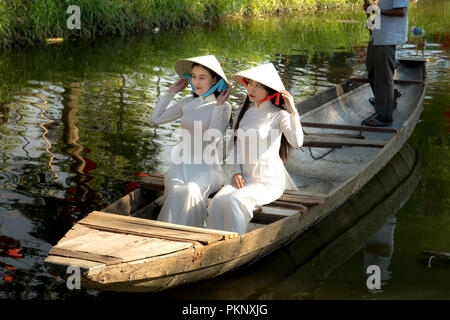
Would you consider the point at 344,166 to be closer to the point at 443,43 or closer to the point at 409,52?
the point at 409,52

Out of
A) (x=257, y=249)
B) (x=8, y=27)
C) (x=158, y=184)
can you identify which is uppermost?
(x=8, y=27)

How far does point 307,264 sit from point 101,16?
11146 mm

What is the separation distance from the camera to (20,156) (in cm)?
684

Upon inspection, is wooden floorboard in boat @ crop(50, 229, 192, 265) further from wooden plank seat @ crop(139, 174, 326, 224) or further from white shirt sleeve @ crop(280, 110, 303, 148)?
white shirt sleeve @ crop(280, 110, 303, 148)

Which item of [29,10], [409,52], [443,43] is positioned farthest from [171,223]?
[443,43]

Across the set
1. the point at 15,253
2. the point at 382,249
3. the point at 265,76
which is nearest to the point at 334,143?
the point at 382,249

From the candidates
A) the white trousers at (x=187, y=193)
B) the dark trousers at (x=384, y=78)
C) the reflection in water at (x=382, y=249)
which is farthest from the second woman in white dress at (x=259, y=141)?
the dark trousers at (x=384, y=78)

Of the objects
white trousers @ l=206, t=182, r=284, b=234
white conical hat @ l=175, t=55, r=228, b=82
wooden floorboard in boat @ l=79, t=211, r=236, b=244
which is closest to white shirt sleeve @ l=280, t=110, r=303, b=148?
white trousers @ l=206, t=182, r=284, b=234

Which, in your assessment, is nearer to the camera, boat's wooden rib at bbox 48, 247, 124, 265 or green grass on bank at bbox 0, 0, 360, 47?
boat's wooden rib at bbox 48, 247, 124, 265

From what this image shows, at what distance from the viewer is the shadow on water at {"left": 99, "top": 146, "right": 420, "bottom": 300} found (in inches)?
174

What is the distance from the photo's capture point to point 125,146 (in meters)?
7.36

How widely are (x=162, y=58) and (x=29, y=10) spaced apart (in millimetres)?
2805

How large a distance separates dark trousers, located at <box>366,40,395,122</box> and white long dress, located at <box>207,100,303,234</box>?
3.11 m

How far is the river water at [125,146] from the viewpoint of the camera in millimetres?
4629
